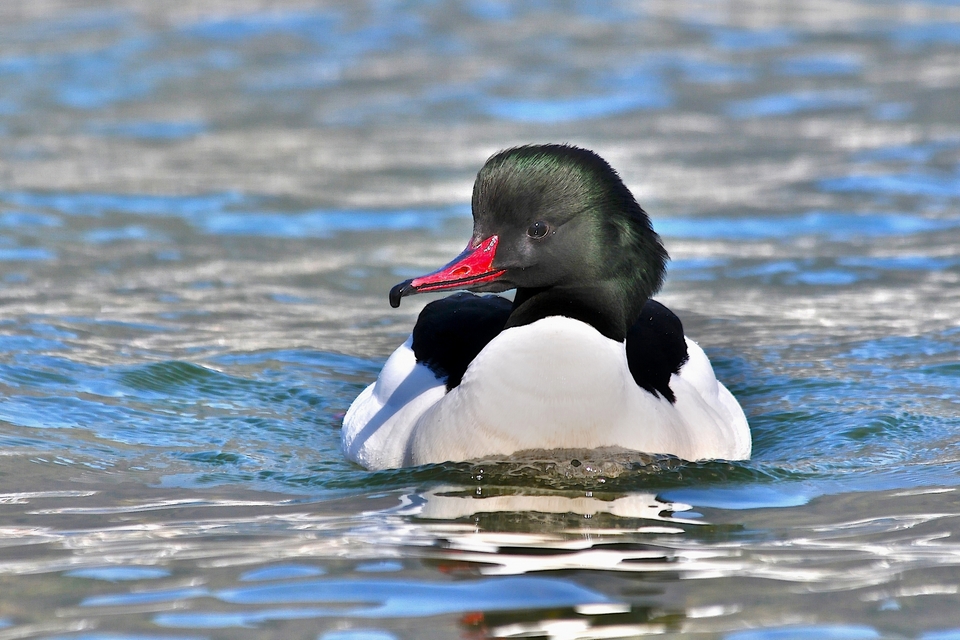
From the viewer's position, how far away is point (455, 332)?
6.50m

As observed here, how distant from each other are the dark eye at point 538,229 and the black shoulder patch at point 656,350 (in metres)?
0.84

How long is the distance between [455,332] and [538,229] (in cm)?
106

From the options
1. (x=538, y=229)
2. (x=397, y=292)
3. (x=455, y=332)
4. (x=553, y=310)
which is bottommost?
(x=455, y=332)

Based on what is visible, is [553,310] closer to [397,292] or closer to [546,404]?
[546,404]

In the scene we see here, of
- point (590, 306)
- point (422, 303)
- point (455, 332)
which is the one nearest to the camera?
point (590, 306)

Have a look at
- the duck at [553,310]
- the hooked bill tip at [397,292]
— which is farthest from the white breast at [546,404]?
the hooked bill tip at [397,292]

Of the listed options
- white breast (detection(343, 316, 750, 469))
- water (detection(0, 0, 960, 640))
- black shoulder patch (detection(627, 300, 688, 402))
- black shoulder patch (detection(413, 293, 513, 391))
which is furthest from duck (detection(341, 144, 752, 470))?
black shoulder patch (detection(413, 293, 513, 391))

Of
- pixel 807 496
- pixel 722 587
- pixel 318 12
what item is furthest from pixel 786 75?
pixel 722 587

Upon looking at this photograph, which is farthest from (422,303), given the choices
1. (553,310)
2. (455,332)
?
(553,310)

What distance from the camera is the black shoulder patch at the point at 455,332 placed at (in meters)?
6.32

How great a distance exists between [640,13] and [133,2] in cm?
737

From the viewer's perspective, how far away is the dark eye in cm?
559

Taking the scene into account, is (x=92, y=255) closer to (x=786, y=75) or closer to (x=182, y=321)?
(x=182, y=321)

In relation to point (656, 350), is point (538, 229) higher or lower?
higher
